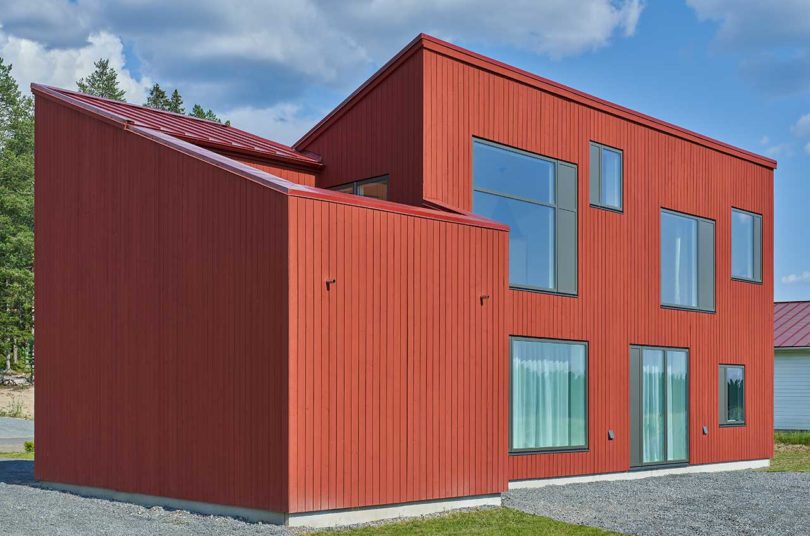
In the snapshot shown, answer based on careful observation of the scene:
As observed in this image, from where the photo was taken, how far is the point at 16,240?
143 ft

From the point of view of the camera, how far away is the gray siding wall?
3116cm

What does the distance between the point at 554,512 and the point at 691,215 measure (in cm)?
825

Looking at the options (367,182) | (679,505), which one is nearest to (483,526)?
(679,505)

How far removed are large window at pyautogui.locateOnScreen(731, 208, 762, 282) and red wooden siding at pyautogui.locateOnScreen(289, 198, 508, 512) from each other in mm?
8768

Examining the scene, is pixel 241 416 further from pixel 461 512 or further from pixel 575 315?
pixel 575 315

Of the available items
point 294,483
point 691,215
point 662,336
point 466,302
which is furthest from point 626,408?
point 294,483

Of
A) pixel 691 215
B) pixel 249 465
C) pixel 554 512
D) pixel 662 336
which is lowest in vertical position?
pixel 554 512

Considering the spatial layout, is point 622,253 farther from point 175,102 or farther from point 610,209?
point 175,102

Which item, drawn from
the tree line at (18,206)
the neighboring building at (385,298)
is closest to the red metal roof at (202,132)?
the neighboring building at (385,298)

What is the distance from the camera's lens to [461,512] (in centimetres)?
1130

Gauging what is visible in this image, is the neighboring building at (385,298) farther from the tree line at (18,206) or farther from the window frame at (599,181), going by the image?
the tree line at (18,206)

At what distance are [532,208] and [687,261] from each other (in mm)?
4610

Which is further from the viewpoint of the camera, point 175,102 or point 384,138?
point 175,102

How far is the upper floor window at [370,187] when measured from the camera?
14.1 m
